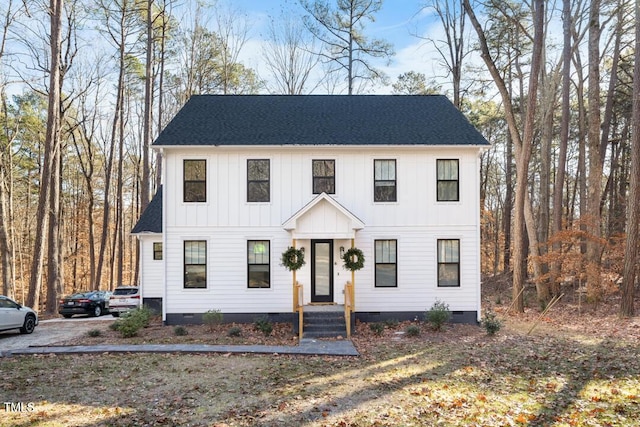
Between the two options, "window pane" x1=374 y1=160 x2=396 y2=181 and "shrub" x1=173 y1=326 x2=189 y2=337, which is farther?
"window pane" x1=374 y1=160 x2=396 y2=181

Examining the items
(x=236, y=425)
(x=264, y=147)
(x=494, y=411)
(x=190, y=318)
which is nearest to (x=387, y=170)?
(x=264, y=147)

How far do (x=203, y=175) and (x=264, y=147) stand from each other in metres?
Answer: 2.27

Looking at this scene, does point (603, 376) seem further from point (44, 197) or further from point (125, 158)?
point (125, 158)

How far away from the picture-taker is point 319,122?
15523 millimetres

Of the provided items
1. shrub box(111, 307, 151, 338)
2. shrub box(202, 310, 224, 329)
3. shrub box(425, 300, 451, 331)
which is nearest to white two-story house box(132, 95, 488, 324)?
shrub box(202, 310, 224, 329)

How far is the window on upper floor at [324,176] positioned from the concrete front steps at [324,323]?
3.91 m

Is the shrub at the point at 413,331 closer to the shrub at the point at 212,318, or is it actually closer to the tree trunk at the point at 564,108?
the shrub at the point at 212,318

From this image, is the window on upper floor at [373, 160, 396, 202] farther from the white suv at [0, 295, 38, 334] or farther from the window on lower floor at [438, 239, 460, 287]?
the white suv at [0, 295, 38, 334]

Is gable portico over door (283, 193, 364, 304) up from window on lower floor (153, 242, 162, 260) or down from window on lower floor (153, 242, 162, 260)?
up

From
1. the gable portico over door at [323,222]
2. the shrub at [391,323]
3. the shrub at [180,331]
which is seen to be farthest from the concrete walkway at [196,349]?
the gable portico over door at [323,222]

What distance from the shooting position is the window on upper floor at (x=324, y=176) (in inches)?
565

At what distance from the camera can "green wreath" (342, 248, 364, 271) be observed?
1323 centimetres

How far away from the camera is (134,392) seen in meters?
7.32

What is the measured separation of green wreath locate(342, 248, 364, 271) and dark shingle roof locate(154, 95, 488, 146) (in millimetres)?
3610
